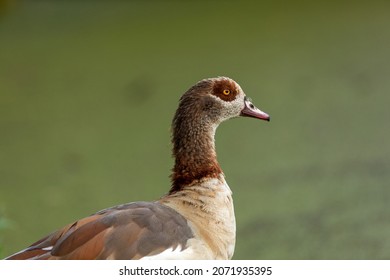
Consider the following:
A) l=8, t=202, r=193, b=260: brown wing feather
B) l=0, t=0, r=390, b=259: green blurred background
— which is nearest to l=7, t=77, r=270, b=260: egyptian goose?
l=8, t=202, r=193, b=260: brown wing feather

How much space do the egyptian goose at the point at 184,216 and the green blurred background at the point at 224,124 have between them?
617 millimetres

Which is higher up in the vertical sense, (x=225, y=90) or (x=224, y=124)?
(x=225, y=90)

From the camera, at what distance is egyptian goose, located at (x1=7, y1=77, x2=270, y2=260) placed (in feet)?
5.73

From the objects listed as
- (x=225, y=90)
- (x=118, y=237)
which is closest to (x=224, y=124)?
(x=225, y=90)

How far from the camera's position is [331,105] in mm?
3297

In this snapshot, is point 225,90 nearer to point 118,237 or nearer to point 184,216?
point 184,216

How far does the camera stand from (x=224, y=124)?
328 centimetres

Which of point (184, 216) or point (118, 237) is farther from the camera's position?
point (184, 216)

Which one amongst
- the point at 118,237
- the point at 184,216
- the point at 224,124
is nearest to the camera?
the point at 118,237

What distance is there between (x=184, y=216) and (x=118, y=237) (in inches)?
7.7

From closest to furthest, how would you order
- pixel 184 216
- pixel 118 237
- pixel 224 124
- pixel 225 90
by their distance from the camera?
pixel 118 237 < pixel 184 216 < pixel 225 90 < pixel 224 124

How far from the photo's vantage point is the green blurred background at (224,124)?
9.25 feet
